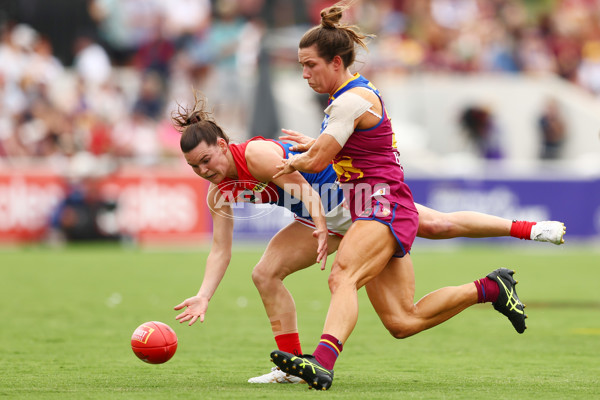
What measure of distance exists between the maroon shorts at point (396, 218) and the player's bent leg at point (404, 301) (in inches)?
10.0

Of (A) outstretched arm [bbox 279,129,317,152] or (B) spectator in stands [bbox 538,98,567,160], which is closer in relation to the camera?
(A) outstretched arm [bbox 279,129,317,152]

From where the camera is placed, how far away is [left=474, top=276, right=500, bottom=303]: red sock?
21.1 ft

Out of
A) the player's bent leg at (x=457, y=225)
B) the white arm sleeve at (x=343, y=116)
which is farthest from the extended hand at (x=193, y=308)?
the player's bent leg at (x=457, y=225)

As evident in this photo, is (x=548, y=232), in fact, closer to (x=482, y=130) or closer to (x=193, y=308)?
(x=193, y=308)

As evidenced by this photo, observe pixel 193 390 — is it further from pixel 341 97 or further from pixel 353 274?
pixel 341 97

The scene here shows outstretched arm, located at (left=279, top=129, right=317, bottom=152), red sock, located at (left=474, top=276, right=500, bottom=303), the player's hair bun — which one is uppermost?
the player's hair bun

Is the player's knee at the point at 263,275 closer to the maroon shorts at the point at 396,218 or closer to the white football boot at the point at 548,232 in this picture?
the maroon shorts at the point at 396,218

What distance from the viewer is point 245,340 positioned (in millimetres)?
8305

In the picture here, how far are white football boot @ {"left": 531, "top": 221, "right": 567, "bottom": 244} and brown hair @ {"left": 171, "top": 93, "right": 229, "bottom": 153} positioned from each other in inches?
87.4

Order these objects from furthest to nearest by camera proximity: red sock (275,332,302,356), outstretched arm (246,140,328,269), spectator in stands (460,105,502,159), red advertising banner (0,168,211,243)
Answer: spectator in stands (460,105,502,159), red advertising banner (0,168,211,243), red sock (275,332,302,356), outstretched arm (246,140,328,269)

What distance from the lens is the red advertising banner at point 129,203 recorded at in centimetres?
1719

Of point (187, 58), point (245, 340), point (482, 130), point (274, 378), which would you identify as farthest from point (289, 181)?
point (482, 130)

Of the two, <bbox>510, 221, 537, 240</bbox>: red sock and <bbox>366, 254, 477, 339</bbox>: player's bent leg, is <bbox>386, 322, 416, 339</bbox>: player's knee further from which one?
<bbox>510, 221, 537, 240</bbox>: red sock

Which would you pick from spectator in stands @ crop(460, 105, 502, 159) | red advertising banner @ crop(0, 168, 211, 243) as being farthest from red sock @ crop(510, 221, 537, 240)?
spectator in stands @ crop(460, 105, 502, 159)
